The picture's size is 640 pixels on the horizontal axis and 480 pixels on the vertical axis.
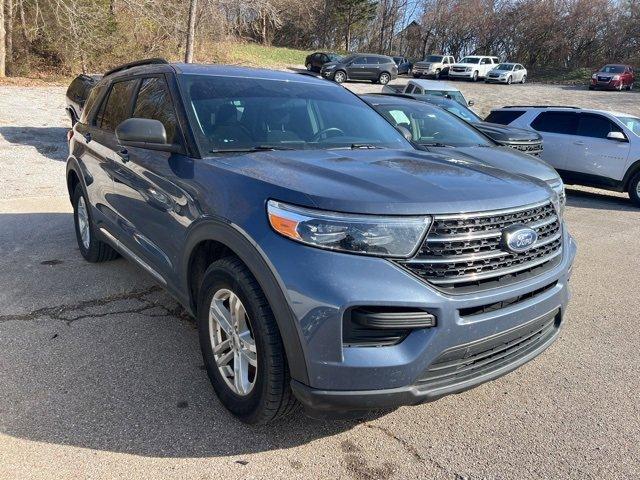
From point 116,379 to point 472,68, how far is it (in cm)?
3799

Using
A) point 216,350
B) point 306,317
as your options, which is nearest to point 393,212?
point 306,317

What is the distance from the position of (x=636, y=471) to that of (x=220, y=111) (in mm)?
2951

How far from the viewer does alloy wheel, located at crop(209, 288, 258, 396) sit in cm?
251

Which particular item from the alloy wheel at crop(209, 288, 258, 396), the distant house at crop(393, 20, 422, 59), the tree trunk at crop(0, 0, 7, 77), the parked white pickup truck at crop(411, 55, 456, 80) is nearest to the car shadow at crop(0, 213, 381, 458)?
the alloy wheel at crop(209, 288, 258, 396)

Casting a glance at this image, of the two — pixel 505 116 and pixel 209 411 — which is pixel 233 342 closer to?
pixel 209 411

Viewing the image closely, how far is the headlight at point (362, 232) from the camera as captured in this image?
85.4 inches

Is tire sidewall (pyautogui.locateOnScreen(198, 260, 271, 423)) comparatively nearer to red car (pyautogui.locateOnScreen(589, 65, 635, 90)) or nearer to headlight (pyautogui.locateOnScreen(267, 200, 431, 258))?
headlight (pyautogui.locateOnScreen(267, 200, 431, 258))

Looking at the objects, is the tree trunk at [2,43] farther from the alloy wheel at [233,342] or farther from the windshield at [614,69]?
the windshield at [614,69]

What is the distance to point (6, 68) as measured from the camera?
20.1 metres

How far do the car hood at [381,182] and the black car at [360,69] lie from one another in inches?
1217

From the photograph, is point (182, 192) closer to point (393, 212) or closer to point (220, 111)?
point (220, 111)

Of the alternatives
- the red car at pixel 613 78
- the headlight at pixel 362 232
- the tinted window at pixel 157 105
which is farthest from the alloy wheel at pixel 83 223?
the red car at pixel 613 78

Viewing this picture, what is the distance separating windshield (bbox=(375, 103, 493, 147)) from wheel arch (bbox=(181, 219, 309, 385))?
4.07m

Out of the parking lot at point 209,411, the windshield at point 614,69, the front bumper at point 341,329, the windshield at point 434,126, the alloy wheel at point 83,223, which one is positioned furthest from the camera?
the windshield at point 614,69
